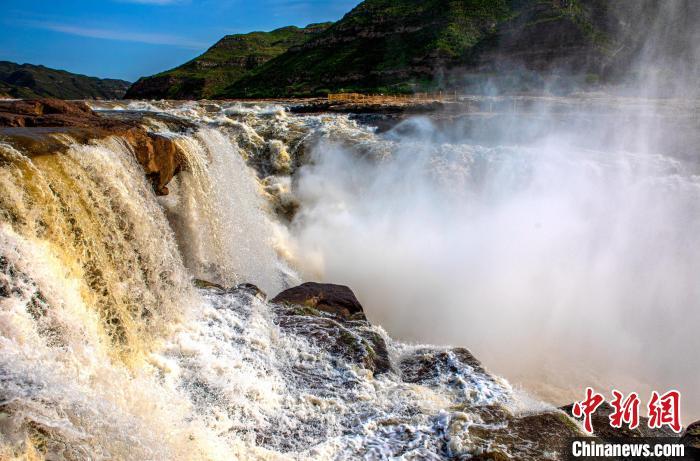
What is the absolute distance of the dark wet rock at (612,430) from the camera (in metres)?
4.97

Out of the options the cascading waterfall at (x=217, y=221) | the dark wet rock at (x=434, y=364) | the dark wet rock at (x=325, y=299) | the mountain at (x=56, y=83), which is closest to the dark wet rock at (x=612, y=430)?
the dark wet rock at (x=434, y=364)

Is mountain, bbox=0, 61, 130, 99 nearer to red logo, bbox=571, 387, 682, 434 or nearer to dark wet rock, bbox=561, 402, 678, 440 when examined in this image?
red logo, bbox=571, 387, 682, 434

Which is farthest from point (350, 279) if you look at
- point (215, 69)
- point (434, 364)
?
point (215, 69)

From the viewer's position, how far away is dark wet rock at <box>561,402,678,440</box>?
4973 millimetres

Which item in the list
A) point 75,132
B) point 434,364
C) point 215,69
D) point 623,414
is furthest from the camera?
point 215,69

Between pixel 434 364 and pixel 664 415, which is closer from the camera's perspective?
pixel 664 415

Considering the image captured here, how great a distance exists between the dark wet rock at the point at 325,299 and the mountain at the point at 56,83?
271 feet

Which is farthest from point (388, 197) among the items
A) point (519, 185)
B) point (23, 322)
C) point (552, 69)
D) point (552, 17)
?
point (552, 17)

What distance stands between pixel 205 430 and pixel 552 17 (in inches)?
1845

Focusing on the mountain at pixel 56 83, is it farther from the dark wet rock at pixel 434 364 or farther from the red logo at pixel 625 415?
the red logo at pixel 625 415

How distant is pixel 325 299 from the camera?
8.10 m

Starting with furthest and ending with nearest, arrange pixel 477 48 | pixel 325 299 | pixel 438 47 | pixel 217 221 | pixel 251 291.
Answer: pixel 438 47 → pixel 477 48 → pixel 217 221 → pixel 325 299 → pixel 251 291

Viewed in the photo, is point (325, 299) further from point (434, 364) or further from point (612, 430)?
point (612, 430)

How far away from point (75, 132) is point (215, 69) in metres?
74.7
